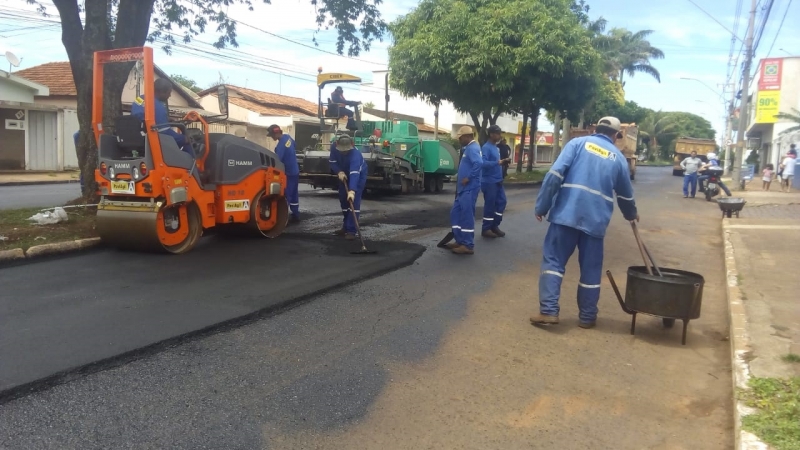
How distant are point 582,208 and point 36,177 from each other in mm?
19655

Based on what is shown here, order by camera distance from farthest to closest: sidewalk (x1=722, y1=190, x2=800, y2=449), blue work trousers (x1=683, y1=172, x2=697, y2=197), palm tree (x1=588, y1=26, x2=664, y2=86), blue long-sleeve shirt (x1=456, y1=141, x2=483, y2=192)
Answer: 1. palm tree (x1=588, y1=26, x2=664, y2=86)
2. blue work trousers (x1=683, y1=172, x2=697, y2=197)
3. blue long-sleeve shirt (x1=456, y1=141, x2=483, y2=192)
4. sidewalk (x1=722, y1=190, x2=800, y2=449)

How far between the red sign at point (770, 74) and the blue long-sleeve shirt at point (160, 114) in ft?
140

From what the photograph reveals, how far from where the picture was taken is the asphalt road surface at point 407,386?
3.23 metres

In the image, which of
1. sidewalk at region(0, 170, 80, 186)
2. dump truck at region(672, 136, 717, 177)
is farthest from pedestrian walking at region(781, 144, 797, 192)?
sidewalk at region(0, 170, 80, 186)

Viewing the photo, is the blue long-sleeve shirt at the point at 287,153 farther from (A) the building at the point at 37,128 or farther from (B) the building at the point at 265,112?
(B) the building at the point at 265,112

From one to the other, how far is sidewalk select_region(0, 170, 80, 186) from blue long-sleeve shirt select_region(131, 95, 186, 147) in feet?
42.5

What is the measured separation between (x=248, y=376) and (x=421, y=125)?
1565 inches

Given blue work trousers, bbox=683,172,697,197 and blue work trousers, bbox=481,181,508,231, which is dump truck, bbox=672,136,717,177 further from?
blue work trousers, bbox=481,181,508,231

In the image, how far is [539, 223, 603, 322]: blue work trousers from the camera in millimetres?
5066

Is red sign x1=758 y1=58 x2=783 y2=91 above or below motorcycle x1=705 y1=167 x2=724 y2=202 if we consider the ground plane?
above

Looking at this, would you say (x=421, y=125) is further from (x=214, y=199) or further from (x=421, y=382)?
(x=421, y=382)

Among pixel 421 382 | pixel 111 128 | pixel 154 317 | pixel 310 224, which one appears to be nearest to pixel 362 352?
pixel 421 382

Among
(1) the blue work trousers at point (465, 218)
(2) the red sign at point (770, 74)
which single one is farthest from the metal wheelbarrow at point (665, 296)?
(2) the red sign at point (770, 74)

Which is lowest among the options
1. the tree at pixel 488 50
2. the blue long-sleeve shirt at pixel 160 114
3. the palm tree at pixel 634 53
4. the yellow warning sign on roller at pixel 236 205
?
the yellow warning sign on roller at pixel 236 205
